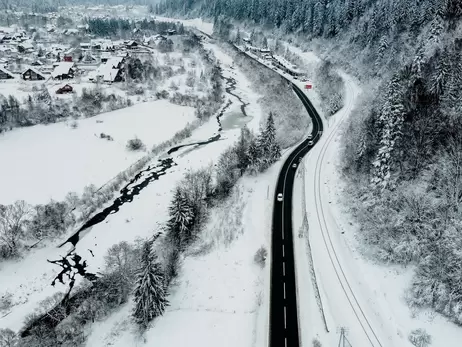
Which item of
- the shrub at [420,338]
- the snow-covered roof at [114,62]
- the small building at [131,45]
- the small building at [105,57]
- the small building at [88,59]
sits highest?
the small building at [131,45]

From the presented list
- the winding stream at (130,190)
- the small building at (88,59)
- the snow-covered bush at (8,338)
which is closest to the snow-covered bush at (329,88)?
the winding stream at (130,190)

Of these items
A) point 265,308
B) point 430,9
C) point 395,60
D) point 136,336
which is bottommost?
point 136,336

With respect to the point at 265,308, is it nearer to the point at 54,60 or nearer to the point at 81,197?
the point at 81,197

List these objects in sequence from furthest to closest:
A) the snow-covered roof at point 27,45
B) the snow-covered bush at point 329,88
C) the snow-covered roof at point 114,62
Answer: the snow-covered roof at point 27,45, the snow-covered roof at point 114,62, the snow-covered bush at point 329,88

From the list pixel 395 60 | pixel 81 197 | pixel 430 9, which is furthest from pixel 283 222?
pixel 430 9

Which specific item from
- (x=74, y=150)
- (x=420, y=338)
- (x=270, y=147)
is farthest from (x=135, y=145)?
(x=420, y=338)

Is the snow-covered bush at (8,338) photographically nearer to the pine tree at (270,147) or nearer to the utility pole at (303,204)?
the utility pole at (303,204)

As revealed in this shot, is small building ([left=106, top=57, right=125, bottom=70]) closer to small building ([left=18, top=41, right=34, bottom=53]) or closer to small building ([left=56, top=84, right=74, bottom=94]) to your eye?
small building ([left=56, top=84, right=74, bottom=94])
